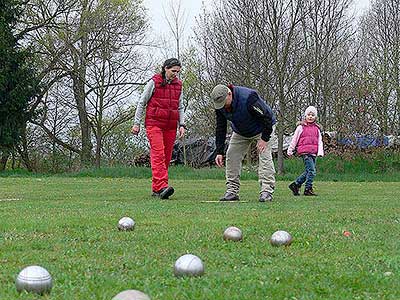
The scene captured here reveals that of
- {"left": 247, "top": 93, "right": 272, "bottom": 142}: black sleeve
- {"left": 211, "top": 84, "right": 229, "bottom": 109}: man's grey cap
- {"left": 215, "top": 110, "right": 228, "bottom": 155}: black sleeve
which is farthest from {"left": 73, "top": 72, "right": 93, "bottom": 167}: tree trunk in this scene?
{"left": 211, "top": 84, "right": 229, "bottom": 109}: man's grey cap

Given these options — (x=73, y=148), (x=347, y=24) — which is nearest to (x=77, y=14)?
(x=73, y=148)

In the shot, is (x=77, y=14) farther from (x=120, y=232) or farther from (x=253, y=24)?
(x=120, y=232)

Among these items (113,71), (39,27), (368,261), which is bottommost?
(368,261)

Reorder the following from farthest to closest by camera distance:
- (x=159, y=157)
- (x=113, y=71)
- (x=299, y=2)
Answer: (x=113, y=71)
(x=299, y=2)
(x=159, y=157)

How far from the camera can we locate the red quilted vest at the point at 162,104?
10.1 m

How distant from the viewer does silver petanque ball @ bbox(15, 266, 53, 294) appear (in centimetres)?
315

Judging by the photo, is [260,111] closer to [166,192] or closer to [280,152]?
[166,192]

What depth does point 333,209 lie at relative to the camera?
26.3ft

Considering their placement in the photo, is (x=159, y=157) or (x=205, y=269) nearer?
(x=205, y=269)

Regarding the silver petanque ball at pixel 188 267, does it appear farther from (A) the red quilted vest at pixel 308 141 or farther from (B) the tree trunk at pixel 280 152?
(B) the tree trunk at pixel 280 152

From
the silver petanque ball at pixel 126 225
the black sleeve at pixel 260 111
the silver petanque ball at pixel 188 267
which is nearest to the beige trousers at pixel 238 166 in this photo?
the black sleeve at pixel 260 111

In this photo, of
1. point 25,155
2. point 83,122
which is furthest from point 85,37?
point 25,155

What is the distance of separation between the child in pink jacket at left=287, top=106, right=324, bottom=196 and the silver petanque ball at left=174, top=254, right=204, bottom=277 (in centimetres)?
825

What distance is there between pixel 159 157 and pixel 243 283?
265 inches
